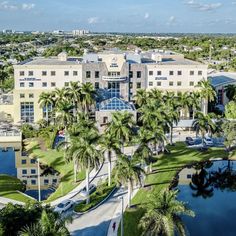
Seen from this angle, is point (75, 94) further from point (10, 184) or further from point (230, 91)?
point (230, 91)

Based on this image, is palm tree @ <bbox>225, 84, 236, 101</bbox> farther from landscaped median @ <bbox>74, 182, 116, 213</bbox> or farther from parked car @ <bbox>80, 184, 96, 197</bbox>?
parked car @ <bbox>80, 184, 96, 197</bbox>

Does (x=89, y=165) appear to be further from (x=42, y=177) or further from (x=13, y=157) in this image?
(x=13, y=157)

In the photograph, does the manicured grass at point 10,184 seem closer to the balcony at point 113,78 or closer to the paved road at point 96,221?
the paved road at point 96,221

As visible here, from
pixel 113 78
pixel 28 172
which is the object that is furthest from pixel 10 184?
pixel 113 78

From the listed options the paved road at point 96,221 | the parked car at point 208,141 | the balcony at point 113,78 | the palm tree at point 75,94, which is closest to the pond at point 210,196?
the parked car at point 208,141

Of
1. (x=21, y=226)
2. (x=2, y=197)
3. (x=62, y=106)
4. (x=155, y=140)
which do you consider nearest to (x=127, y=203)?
(x=155, y=140)

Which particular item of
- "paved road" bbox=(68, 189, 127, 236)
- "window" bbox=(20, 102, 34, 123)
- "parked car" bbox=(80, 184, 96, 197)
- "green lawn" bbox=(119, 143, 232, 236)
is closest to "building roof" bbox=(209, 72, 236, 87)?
"green lawn" bbox=(119, 143, 232, 236)

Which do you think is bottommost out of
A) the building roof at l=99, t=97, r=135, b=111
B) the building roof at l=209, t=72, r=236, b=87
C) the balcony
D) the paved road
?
the paved road
